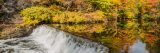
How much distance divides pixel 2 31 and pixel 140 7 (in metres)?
19.4

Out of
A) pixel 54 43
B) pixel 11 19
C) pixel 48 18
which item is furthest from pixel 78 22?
pixel 54 43

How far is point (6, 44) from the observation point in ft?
67.2

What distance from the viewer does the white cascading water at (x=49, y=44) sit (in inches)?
645

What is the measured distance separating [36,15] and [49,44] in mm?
6847

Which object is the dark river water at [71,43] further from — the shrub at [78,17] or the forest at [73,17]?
the shrub at [78,17]

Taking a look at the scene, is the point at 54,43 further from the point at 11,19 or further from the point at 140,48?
the point at 11,19

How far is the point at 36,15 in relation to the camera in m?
26.8

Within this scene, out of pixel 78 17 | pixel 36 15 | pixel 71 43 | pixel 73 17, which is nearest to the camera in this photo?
pixel 71 43

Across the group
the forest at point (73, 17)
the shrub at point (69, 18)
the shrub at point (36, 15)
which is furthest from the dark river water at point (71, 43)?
the shrub at point (69, 18)

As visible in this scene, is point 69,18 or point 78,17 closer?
point 69,18

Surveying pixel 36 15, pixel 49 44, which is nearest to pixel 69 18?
pixel 36 15

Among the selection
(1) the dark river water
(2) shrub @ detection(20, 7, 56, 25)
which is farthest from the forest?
(1) the dark river water

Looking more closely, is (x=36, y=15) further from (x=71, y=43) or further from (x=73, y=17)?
(x=71, y=43)

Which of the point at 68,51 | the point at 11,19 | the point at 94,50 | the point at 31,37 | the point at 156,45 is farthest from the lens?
the point at 11,19
